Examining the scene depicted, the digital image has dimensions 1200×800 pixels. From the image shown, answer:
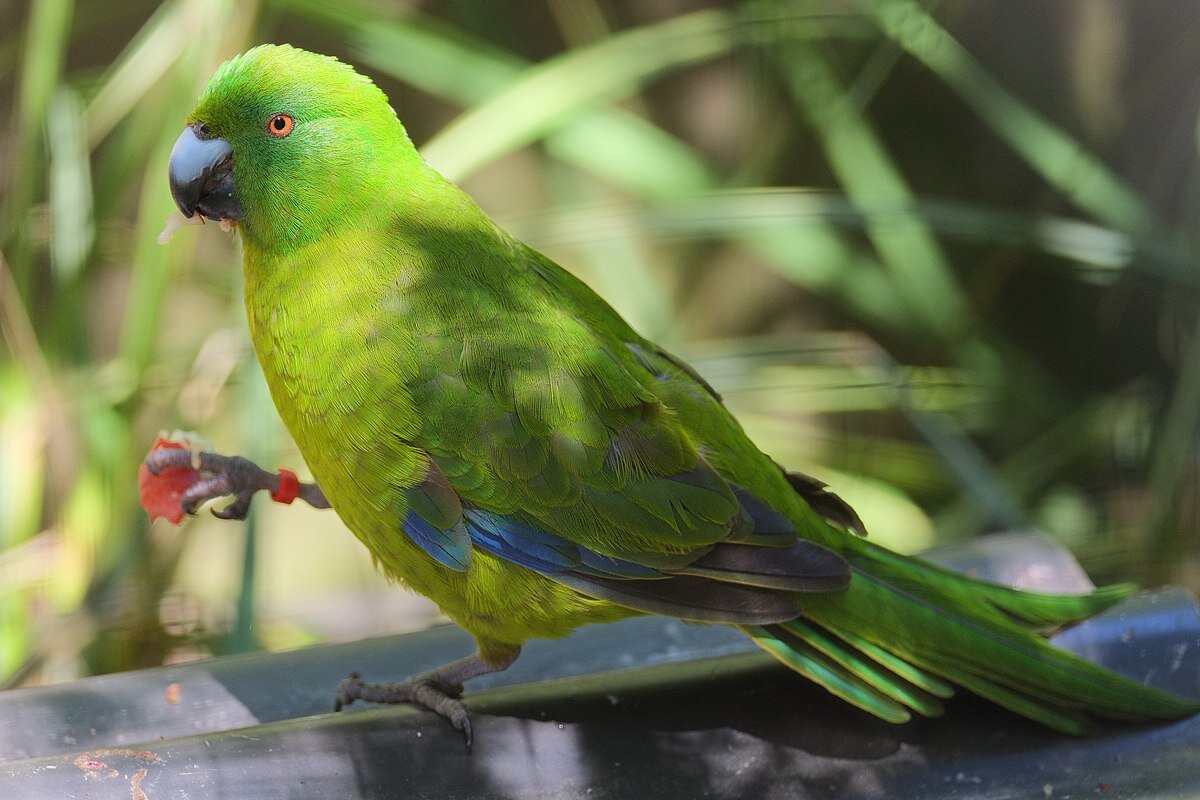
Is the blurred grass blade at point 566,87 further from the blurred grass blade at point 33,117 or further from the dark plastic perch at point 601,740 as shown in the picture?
the dark plastic perch at point 601,740

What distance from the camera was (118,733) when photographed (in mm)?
1938

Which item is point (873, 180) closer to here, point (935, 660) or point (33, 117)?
point (935, 660)

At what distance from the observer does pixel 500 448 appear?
1.75m

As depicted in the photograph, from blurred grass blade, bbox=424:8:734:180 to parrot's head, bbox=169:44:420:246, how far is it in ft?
4.50

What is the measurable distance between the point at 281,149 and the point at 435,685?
865 mm

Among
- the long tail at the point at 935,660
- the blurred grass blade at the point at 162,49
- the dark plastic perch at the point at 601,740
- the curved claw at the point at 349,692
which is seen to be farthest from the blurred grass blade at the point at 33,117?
the long tail at the point at 935,660

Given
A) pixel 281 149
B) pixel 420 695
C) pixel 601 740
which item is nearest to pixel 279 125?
pixel 281 149

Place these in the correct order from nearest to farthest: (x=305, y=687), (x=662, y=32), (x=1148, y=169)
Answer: (x=305, y=687)
(x=662, y=32)
(x=1148, y=169)

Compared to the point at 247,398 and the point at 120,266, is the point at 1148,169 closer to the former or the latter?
the point at 247,398

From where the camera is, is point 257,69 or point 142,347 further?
point 142,347

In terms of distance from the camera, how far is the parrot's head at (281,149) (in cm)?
181

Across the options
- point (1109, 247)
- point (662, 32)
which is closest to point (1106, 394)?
point (1109, 247)

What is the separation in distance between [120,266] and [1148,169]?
3231 millimetres

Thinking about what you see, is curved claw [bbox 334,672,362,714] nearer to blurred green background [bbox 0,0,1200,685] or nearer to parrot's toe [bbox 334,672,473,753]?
parrot's toe [bbox 334,672,473,753]
